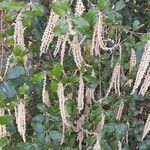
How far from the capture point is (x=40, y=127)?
2178 millimetres

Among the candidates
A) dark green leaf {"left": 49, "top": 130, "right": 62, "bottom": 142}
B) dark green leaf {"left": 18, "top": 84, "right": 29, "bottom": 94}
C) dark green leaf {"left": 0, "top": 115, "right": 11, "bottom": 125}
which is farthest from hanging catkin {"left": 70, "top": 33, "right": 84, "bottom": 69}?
dark green leaf {"left": 49, "top": 130, "right": 62, "bottom": 142}

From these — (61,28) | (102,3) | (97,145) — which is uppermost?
(102,3)

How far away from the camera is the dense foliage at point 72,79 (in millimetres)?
1789

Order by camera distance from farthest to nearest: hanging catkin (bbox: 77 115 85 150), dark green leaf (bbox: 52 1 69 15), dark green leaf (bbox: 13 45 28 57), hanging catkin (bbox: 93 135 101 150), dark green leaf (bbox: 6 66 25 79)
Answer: hanging catkin (bbox: 77 115 85 150) < hanging catkin (bbox: 93 135 101 150) < dark green leaf (bbox: 6 66 25 79) < dark green leaf (bbox: 13 45 28 57) < dark green leaf (bbox: 52 1 69 15)

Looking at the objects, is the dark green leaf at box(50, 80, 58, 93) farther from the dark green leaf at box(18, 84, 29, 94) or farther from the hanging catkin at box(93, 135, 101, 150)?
the hanging catkin at box(93, 135, 101, 150)

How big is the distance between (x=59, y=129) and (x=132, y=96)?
1.82 feet

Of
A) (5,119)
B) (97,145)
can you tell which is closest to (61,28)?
(5,119)

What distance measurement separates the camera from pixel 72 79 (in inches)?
77.2

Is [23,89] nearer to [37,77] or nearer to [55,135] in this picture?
[37,77]

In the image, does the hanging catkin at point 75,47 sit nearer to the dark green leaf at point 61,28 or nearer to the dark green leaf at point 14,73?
the dark green leaf at point 61,28

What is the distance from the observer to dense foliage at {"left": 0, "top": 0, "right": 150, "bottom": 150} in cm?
179

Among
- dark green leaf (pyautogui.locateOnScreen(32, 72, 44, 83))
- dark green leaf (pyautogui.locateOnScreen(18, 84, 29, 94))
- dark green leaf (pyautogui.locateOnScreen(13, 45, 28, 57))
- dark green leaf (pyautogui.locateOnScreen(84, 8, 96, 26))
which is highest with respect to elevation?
dark green leaf (pyautogui.locateOnScreen(84, 8, 96, 26))

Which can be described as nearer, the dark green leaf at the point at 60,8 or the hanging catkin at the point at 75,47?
the dark green leaf at the point at 60,8

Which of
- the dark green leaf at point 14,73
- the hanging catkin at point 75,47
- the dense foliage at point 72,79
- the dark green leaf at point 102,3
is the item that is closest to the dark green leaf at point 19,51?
the dense foliage at point 72,79
